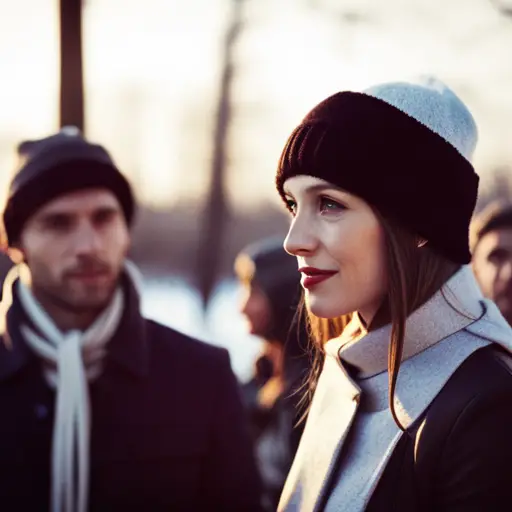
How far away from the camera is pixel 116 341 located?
11.5 ft

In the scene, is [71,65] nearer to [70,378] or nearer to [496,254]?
Result: [70,378]

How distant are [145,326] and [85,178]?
2.16ft

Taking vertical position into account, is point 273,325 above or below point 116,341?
below

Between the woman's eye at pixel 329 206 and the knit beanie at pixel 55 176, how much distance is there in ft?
5.14

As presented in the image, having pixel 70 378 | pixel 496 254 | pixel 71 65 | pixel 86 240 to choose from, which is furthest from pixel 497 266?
pixel 71 65

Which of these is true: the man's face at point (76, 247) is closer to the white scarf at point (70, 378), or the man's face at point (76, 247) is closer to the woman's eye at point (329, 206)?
the white scarf at point (70, 378)

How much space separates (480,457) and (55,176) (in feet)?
6.98

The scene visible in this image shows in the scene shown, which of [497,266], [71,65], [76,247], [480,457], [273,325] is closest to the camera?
[480,457]

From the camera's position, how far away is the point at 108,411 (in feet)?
11.2

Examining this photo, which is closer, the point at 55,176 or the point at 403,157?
the point at 403,157

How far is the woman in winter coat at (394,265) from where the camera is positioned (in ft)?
6.51

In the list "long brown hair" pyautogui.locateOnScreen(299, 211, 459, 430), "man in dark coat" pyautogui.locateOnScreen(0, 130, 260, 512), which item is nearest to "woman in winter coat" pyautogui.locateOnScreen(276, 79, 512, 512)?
"long brown hair" pyautogui.locateOnScreen(299, 211, 459, 430)

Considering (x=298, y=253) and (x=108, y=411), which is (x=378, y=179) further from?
(x=108, y=411)

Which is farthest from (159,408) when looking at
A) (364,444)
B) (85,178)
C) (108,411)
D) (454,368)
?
(454,368)
